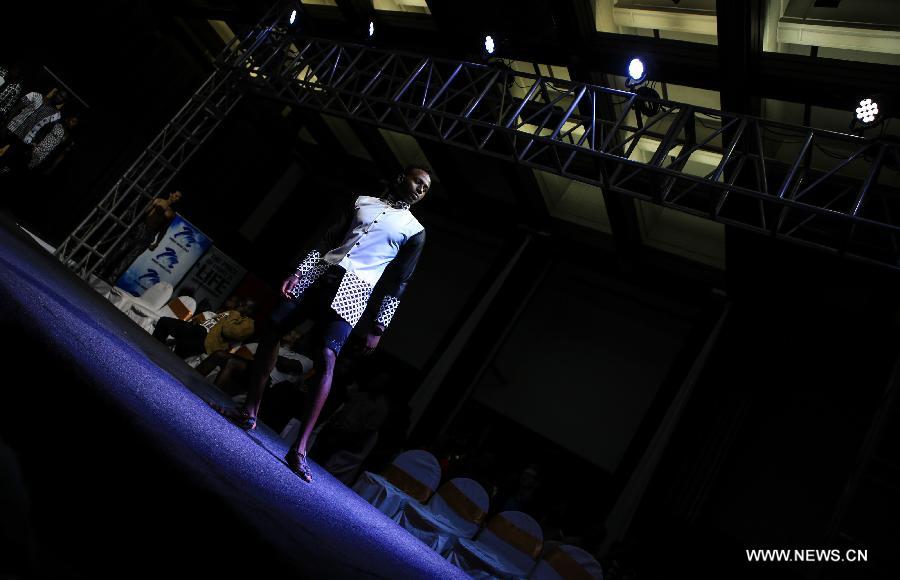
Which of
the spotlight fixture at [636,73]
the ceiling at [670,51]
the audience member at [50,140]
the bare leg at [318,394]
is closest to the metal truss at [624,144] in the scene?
the spotlight fixture at [636,73]

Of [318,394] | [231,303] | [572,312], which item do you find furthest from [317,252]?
[231,303]

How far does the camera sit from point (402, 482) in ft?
18.3

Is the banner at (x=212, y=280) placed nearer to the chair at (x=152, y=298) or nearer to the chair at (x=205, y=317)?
the chair at (x=205, y=317)

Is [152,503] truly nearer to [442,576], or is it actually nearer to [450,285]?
[442,576]

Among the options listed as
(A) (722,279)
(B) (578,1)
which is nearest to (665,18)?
(B) (578,1)

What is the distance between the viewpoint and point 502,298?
9961 mm

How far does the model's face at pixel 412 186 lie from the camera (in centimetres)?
329

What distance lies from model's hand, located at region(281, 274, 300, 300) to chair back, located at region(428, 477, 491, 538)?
9.81ft

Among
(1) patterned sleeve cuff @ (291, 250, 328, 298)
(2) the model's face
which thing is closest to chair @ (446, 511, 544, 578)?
Result: (1) patterned sleeve cuff @ (291, 250, 328, 298)

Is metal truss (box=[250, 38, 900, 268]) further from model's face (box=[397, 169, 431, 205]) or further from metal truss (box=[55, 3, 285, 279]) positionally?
model's face (box=[397, 169, 431, 205])

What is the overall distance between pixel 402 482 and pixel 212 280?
24.4 ft

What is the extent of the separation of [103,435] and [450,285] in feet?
35.8

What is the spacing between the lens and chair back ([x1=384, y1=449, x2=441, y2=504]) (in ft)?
18.2

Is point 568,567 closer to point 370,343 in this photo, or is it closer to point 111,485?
point 370,343
